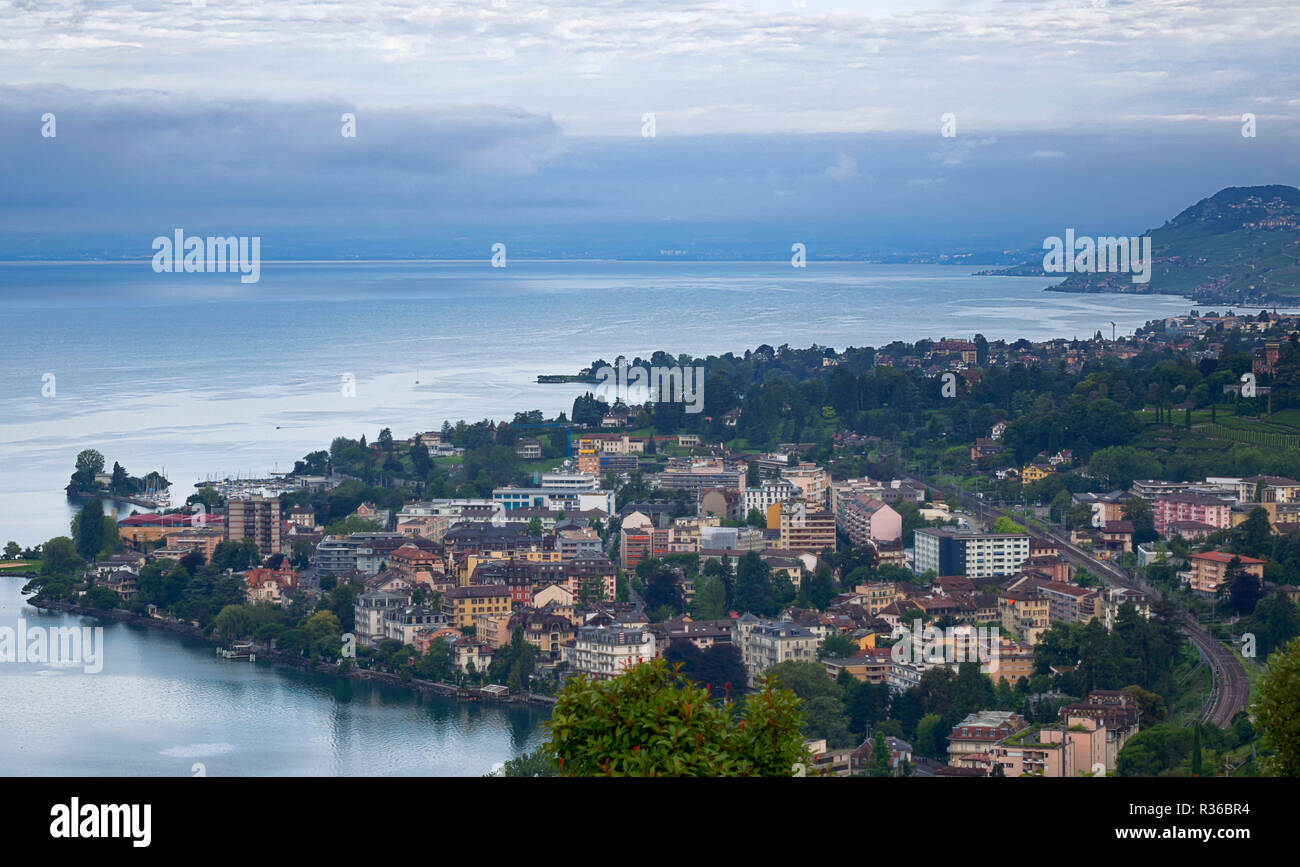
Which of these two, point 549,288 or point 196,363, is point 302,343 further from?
point 549,288

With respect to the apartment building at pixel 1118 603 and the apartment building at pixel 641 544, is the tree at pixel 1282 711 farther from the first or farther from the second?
the apartment building at pixel 641 544

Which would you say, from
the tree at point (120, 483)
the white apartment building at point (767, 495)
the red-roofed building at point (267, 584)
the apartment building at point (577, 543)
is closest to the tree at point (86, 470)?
the tree at point (120, 483)

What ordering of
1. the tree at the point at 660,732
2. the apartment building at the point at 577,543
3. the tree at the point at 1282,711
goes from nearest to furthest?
the tree at the point at 660,732
the tree at the point at 1282,711
the apartment building at the point at 577,543

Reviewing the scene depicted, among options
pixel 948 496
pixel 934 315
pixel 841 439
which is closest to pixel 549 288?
pixel 934 315

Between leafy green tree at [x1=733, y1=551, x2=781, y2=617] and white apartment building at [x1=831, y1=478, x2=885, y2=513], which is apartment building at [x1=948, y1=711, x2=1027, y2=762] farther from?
white apartment building at [x1=831, y1=478, x2=885, y2=513]

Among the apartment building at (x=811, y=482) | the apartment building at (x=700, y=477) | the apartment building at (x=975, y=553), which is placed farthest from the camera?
the apartment building at (x=700, y=477)
